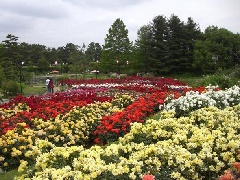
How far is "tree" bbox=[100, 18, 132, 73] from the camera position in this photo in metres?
41.3

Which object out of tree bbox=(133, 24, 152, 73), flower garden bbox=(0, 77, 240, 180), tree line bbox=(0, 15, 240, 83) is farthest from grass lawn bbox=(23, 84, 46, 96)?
tree bbox=(133, 24, 152, 73)

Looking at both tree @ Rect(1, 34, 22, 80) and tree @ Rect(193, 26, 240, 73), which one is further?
tree @ Rect(193, 26, 240, 73)

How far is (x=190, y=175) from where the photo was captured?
4.54 m

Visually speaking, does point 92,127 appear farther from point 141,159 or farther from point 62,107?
point 141,159

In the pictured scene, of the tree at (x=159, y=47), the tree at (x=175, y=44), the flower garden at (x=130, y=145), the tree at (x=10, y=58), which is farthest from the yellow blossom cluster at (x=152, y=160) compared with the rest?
the tree at (x=175, y=44)

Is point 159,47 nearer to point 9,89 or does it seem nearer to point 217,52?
point 217,52

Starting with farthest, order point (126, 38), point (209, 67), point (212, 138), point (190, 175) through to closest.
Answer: point (126, 38) → point (209, 67) → point (212, 138) → point (190, 175)

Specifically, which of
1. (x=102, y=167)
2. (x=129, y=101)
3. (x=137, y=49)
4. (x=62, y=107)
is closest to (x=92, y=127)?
(x=62, y=107)

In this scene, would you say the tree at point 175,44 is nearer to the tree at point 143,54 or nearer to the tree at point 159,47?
the tree at point 159,47

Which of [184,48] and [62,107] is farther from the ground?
[184,48]

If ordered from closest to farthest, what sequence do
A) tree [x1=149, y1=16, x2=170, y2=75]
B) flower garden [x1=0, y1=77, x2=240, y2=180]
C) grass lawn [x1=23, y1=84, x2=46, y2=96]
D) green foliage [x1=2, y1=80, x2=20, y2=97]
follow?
flower garden [x1=0, y1=77, x2=240, y2=180] < green foliage [x1=2, y1=80, x2=20, y2=97] < grass lawn [x1=23, y1=84, x2=46, y2=96] < tree [x1=149, y1=16, x2=170, y2=75]

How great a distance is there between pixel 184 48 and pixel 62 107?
33960 millimetres

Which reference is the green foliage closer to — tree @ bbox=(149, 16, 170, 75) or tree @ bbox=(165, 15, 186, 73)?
tree @ bbox=(149, 16, 170, 75)

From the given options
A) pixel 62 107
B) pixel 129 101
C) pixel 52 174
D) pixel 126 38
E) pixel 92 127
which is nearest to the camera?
pixel 52 174
